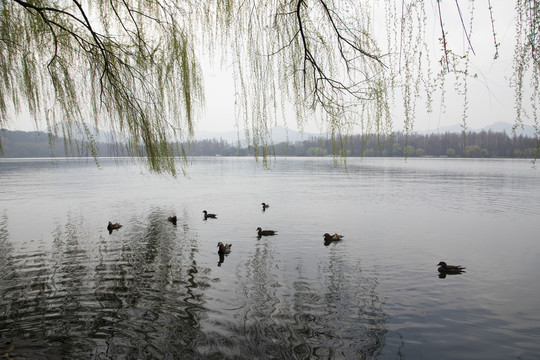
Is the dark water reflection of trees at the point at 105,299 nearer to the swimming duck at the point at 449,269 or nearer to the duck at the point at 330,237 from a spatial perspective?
the duck at the point at 330,237

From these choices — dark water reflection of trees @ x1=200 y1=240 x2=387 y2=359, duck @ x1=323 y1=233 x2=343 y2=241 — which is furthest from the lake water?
duck @ x1=323 y1=233 x2=343 y2=241

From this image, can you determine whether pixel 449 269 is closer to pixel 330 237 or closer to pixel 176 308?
pixel 330 237

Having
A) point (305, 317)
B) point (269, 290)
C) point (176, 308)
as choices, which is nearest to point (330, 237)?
point (269, 290)

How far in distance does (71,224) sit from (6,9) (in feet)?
47.0

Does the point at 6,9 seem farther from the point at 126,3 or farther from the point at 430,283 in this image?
the point at 430,283

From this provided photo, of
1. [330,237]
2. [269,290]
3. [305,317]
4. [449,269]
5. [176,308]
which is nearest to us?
[305,317]

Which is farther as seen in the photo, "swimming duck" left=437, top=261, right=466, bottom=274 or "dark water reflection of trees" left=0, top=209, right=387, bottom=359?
"swimming duck" left=437, top=261, right=466, bottom=274

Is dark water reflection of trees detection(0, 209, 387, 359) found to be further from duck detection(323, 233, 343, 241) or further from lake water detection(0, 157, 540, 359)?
duck detection(323, 233, 343, 241)

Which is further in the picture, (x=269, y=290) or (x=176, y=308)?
(x=269, y=290)

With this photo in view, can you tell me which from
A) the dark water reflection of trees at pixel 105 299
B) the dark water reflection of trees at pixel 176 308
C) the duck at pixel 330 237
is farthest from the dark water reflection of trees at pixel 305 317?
the duck at pixel 330 237

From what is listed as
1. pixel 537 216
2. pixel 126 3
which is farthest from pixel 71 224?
pixel 537 216

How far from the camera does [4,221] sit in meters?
17.7

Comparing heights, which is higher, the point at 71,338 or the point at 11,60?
the point at 11,60

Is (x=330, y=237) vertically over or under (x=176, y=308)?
under
